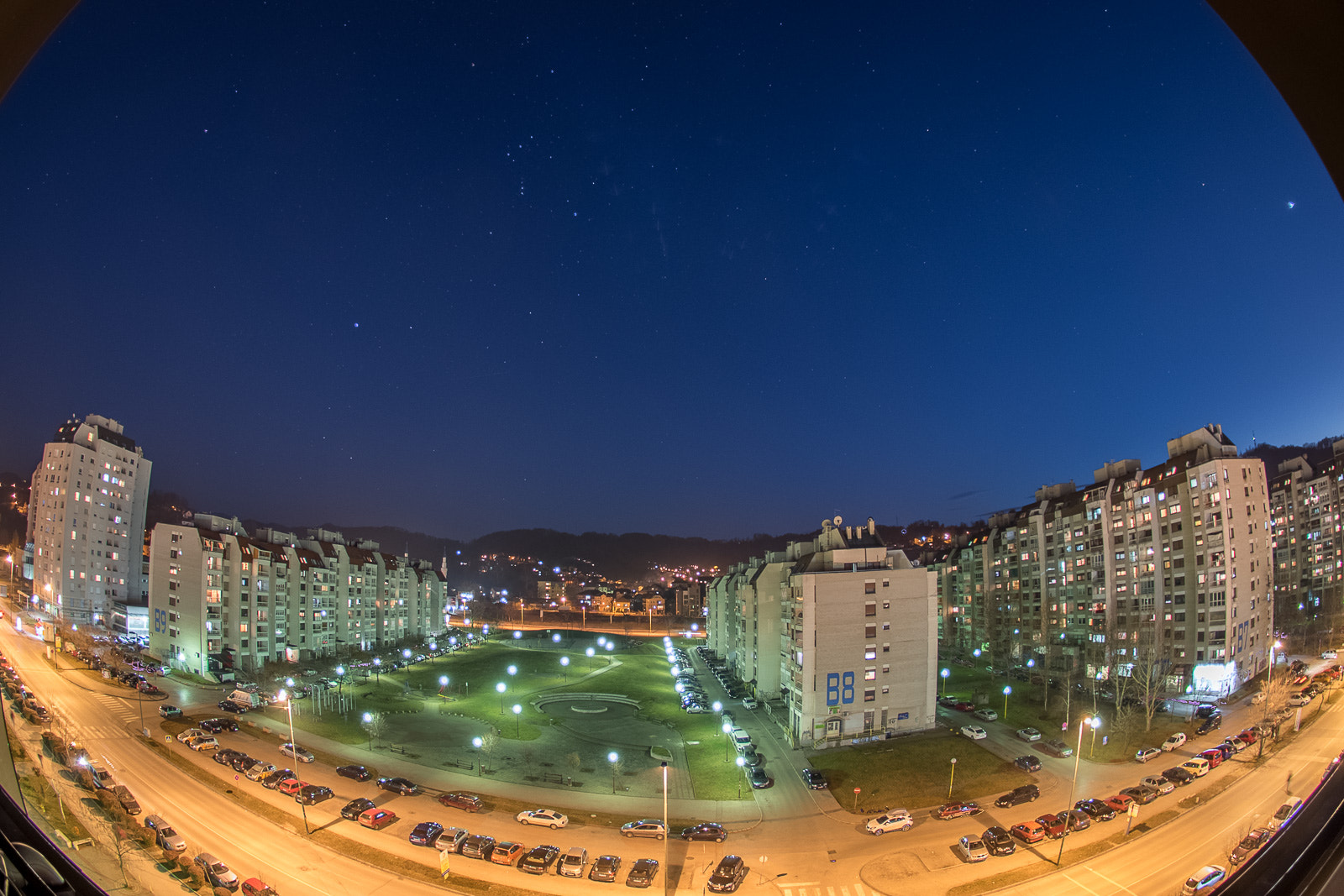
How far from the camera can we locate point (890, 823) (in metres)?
11.4

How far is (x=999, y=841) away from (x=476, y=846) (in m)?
9.33

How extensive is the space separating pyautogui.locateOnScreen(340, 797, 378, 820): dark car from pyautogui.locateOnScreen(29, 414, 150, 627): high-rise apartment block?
71.4 ft

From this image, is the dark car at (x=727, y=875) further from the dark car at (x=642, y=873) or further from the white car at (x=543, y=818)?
the white car at (x=543, y=818)

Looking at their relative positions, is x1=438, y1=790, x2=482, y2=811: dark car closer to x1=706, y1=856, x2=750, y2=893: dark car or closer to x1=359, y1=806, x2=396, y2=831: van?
x1=359, y1=806, x2=396, y2=831: van

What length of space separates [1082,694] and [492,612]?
190 feet

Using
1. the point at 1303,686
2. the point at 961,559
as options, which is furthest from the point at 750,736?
the point at 961,559

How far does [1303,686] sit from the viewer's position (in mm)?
5379

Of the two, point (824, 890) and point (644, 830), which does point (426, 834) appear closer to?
point (644, 830)

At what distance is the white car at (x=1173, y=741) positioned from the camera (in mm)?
11625

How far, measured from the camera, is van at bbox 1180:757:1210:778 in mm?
8047

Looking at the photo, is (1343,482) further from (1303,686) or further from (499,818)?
(499,818)

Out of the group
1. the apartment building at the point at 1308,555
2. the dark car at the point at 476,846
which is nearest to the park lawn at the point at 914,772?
the dark car at the point at 476,846

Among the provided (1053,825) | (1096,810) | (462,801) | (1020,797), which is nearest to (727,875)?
(1053,825)

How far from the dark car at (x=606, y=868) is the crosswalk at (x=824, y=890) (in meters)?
2.80
